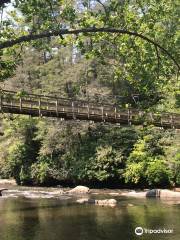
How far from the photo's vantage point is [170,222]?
1542cm

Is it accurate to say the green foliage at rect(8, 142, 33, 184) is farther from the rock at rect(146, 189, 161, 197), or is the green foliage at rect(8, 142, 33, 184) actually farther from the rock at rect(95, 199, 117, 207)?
the rock at rect(95, 199, 117, 207)

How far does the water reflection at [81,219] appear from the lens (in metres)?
13.9

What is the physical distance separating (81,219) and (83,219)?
0.08 m

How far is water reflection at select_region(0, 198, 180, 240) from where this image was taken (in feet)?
45.4

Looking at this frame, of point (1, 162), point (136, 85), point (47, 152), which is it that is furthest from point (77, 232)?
point (1, 162)

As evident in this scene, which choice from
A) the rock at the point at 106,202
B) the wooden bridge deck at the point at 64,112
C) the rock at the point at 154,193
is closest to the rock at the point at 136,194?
the rock at the point at 154,193

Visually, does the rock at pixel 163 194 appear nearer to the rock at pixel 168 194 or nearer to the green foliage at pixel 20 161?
the rock at pixel 168 194

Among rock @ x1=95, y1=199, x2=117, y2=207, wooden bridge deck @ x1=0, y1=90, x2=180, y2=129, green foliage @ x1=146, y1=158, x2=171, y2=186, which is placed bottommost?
rock @ x1=95, y1=199, x2=117, y2=207

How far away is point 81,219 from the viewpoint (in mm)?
16938

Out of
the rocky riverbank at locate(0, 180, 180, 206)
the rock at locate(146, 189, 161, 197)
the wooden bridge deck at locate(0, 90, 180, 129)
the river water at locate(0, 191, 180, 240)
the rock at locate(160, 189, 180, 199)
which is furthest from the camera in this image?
the rock at locate(146, 189, 161, 197)

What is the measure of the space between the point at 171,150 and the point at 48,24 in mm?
21320

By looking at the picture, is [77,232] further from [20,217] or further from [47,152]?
[47,152]

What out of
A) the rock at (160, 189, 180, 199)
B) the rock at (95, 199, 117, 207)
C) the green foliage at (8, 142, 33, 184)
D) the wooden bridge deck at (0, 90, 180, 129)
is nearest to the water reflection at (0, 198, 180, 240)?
the rock at (95, 199, 117, 207)

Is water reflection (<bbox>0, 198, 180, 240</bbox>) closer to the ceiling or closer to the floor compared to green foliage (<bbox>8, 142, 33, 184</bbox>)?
closer to the floor
